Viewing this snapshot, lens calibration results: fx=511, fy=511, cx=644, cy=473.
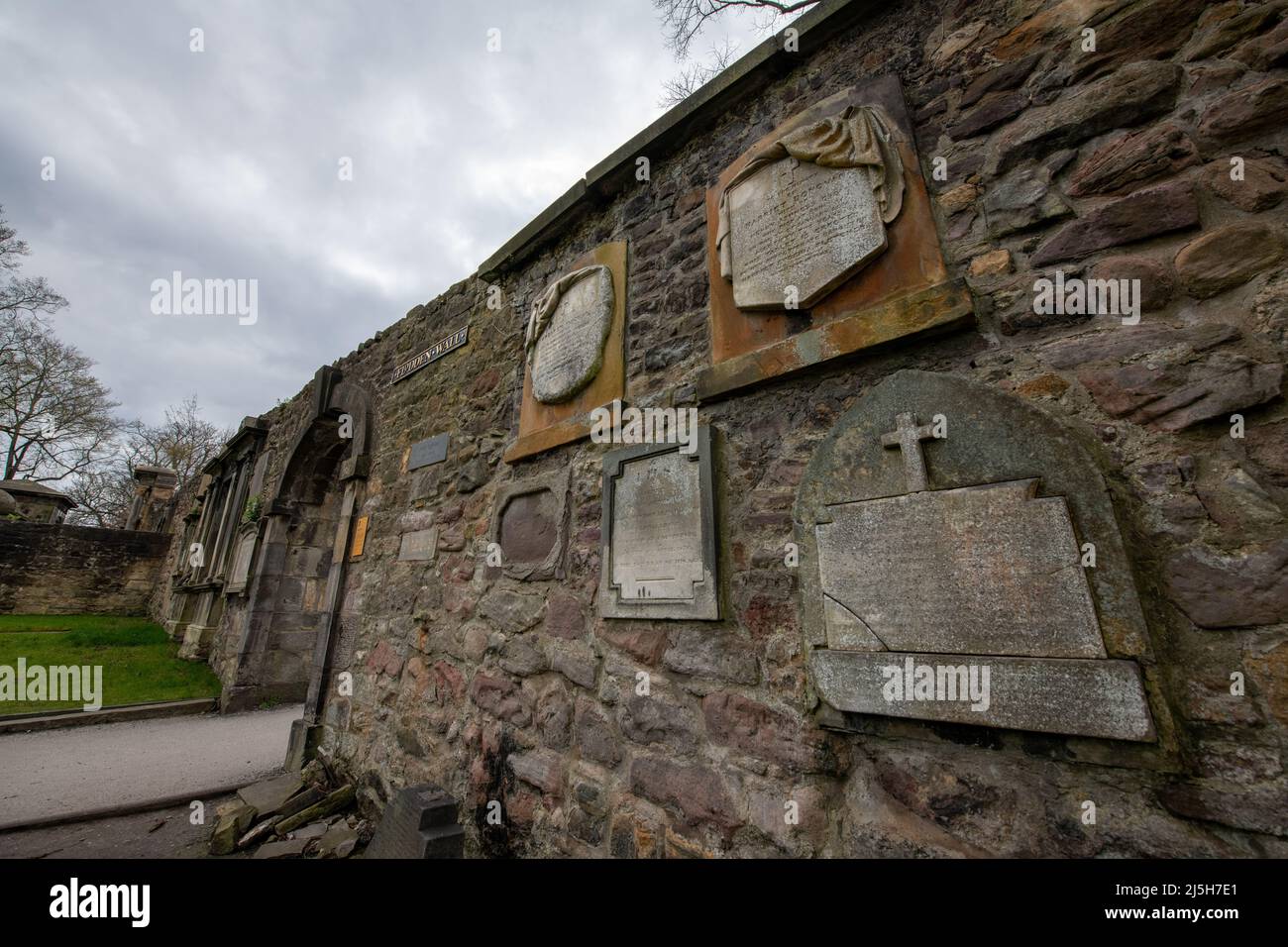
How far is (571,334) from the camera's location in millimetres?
3252

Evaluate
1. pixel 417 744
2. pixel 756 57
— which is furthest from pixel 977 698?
pixel 417 744

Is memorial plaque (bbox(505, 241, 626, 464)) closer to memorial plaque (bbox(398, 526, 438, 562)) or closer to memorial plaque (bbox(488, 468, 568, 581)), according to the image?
memorial plaque (bbox(488, 468, 568, 581))

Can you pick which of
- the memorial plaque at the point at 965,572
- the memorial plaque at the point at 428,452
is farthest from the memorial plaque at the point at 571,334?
the memorial plaque at the point at 965,572

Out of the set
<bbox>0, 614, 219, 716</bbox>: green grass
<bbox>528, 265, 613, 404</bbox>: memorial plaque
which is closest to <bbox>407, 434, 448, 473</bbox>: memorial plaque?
<bbox>528, 265, 613, 404</bbox>: memorial plaque

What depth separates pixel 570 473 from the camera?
295cm

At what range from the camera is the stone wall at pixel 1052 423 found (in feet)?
4.03

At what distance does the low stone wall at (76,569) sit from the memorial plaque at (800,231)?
59.3ft

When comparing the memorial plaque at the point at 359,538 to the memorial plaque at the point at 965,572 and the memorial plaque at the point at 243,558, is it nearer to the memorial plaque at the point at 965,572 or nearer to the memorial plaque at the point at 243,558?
the memorial plaque at the point at 243,558

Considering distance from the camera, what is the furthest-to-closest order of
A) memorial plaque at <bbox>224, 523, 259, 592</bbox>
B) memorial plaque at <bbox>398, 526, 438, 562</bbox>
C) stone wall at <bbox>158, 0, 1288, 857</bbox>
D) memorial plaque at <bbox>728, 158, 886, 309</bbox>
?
memorial plaque at <bbox>224, 523, 259, 592</bbox> < memorial plaque at <bbox>398, 526, 438, 562</bbox> < memorial plaque at <bbox>728, 158, 886, 309</bbox> < stone wall at <bbox>158, 0, 1288, 857</bbox>

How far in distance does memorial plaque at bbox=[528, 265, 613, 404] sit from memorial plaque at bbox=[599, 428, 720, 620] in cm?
69

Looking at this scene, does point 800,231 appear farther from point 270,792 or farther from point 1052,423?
point 270,792

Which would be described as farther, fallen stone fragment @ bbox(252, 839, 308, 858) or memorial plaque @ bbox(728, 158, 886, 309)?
fallen stone fragment @ bbox(252, 839, 308, 858)

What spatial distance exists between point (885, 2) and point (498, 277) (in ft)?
9.90

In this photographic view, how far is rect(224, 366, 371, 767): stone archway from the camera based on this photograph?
6.40 m
